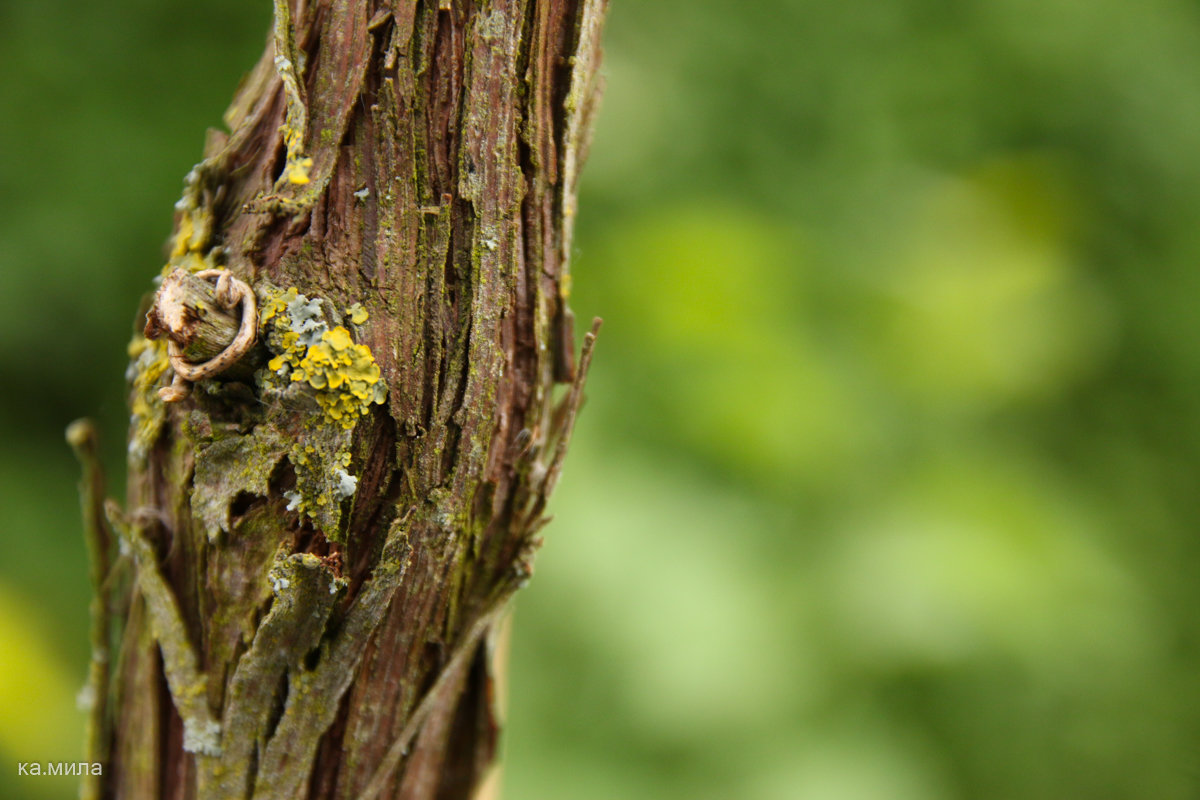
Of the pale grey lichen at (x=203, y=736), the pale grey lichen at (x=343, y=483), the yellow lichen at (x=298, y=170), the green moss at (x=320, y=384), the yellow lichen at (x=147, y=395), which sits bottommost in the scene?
the pale grey lichen at (x=203, y=736)

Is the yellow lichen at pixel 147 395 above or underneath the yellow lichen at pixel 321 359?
above

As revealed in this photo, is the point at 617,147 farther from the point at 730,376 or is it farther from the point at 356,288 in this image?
the point at 356,288

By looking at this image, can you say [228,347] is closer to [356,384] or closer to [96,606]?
[356,384]

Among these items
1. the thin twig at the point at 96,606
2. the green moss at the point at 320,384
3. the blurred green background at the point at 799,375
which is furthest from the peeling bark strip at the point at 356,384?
the blurred green background at the point at 799,375

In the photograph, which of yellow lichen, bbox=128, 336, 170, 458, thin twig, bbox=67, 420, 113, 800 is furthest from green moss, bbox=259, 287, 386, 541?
thin twig, bbox=67, 420, 113, 800

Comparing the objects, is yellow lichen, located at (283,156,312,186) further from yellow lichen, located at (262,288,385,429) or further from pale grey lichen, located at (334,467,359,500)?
pale grey lichen, located at (334,467,359,500)

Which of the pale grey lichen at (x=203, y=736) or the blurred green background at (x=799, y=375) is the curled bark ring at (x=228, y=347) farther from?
the blurred green background at (x=799, y=375)

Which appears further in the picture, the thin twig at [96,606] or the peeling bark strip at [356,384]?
the thin twig at [96,606]

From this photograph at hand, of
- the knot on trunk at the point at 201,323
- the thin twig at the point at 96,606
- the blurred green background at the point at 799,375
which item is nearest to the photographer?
the knot on trunk at the point at 201,323
